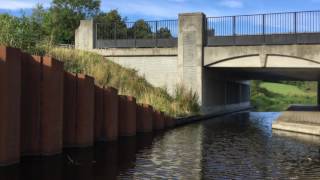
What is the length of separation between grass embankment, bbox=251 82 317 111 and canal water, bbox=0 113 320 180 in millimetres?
55081

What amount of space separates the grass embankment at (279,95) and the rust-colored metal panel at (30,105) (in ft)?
202

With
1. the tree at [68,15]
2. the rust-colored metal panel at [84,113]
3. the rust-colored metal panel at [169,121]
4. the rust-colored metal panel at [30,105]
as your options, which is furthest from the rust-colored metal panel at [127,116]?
Answer: the tree at [68,15]

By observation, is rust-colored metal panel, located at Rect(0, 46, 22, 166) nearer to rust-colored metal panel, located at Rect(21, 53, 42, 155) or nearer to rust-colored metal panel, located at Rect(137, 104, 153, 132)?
rust-colored metal panel, located at Rect(21, 53, 42, 155)

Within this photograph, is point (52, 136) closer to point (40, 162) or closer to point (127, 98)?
point (40, 162)

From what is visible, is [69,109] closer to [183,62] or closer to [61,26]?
[183,62]

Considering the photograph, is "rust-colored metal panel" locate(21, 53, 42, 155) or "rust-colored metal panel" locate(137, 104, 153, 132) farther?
"rust-colored metal panel" locate(137, 104, 153, 132)

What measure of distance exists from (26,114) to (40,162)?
1.37 meters

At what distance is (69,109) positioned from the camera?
15.8 meters

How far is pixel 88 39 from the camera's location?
38.6m

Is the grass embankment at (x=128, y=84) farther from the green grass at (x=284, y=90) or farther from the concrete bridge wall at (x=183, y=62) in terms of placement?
the green grass at (x=284, y=90)

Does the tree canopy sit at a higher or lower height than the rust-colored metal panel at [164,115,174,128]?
higher

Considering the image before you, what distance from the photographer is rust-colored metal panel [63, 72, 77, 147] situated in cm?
1564

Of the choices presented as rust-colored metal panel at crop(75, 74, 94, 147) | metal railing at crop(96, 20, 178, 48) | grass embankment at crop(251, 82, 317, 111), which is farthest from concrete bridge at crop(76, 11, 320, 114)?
grass embankment at crop(251, 82, 317, 111)

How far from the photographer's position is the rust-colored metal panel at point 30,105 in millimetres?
13664
